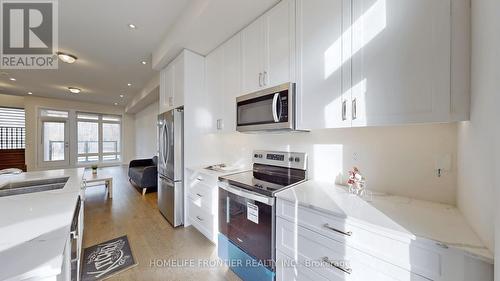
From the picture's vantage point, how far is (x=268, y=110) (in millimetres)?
1692

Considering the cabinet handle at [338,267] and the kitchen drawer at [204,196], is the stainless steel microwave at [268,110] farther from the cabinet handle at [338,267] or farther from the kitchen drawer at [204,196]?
the cabinet handle at [338,267]

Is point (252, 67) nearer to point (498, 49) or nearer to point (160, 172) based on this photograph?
point (498, 49)

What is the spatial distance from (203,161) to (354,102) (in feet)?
7.21

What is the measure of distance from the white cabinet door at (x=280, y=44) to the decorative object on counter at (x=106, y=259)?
7.57ft

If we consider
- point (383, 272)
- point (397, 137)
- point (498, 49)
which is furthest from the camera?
point (397, 137)

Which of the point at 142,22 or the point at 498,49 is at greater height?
the point at 142,22

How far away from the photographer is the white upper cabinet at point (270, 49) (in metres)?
1.57

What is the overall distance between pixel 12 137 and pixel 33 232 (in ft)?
31.4

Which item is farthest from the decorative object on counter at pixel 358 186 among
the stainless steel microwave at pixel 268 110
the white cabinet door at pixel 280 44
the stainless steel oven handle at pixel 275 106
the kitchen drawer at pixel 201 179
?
the kitchen drawer at pixel 201 179

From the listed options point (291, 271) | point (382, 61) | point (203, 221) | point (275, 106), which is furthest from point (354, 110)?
point (203, 221)

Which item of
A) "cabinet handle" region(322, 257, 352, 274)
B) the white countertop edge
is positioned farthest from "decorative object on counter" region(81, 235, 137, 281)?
"cabinet handle" region(322, 257, 352, 274)

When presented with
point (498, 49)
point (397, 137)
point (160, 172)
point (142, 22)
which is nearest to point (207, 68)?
point (142, 22)

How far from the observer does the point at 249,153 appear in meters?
2.37

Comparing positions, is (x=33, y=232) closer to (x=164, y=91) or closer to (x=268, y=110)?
(x=268, y=110)
